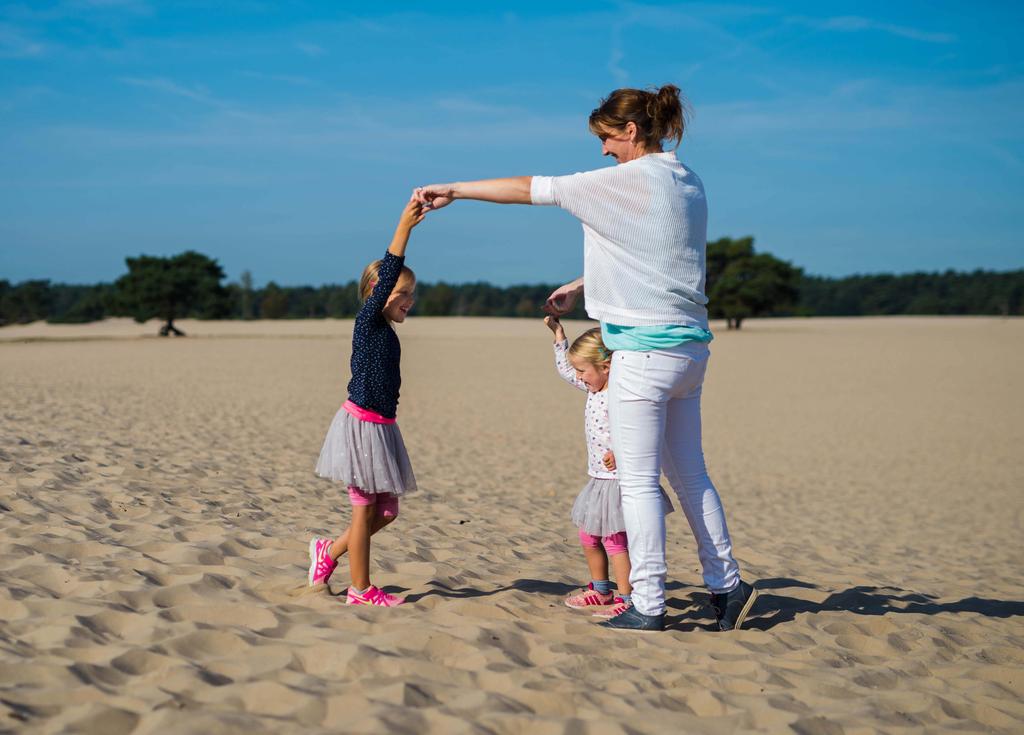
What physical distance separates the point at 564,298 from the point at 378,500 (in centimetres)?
136

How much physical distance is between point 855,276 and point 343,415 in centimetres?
10465

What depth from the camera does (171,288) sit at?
186ft

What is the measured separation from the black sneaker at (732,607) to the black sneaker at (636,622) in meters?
0.35

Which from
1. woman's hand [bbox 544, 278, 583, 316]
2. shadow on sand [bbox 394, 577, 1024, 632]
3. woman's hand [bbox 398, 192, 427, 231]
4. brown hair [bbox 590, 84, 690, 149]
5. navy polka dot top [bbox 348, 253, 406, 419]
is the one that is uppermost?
brown hair [bbox 590, 84, 690, 149]

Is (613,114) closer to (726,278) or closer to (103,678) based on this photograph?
(103,678)

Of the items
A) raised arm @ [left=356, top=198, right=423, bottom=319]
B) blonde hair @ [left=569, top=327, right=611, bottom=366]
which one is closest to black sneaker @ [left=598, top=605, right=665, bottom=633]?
blonde hair @ [left=569, top=327, right=611, bottom=366]

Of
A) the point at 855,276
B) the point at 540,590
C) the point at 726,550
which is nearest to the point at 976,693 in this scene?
the point at 726,550

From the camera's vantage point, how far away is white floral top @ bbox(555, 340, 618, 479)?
15.2ft

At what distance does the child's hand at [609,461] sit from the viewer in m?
4.59

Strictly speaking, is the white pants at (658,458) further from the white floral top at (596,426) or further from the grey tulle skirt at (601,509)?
the white floral top at (596,426)

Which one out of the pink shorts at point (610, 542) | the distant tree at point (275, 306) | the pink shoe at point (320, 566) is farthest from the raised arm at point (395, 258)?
the distant tree at point (275, 306)

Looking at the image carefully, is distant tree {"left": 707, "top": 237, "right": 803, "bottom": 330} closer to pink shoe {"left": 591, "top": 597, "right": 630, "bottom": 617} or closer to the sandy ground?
the sandy ground

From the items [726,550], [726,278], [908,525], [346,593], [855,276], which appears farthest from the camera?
[855,276]

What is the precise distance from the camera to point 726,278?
68.0 metres
